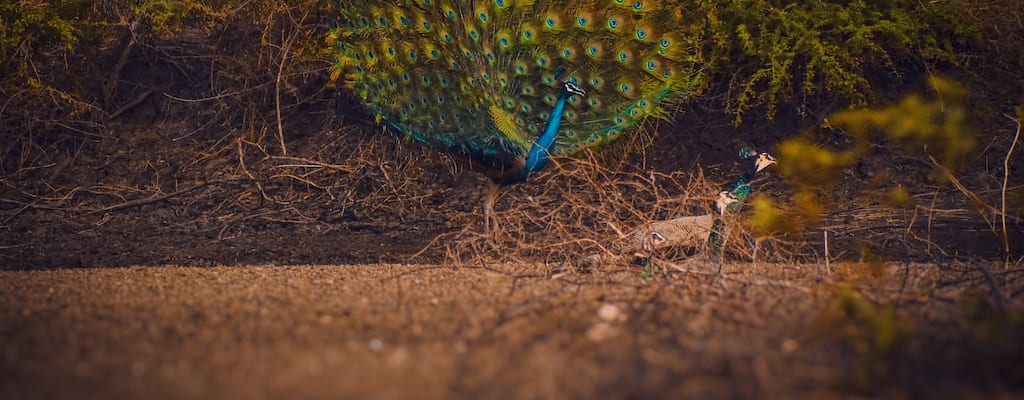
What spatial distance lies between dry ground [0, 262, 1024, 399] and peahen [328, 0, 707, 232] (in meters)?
1.60

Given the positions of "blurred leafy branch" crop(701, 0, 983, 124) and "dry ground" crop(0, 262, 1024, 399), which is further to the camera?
"blurred leafy branch" crop(701, 0, 983, 124)

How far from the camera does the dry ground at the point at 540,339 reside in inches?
94.7

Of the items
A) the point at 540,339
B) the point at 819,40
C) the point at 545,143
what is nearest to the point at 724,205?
the point at 545,143

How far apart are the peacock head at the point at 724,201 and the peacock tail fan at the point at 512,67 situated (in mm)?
1231

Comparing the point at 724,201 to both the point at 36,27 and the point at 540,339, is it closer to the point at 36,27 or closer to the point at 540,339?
the point at 540,339

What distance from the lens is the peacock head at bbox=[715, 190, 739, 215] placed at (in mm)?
4603

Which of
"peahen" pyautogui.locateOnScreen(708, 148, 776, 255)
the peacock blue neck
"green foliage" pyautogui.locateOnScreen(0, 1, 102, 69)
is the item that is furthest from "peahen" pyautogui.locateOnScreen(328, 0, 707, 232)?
"green foliage" pyautogui.locateOnScreen(0, 1, 102, 69)

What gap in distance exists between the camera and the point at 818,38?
691cm

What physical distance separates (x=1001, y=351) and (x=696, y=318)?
1081 mm

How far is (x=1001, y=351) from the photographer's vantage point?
2.46 meters

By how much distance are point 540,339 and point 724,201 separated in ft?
7.07

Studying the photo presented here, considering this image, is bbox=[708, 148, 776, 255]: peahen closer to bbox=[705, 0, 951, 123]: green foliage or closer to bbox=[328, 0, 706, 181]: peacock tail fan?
bbox=[328, 0, 706, 181]: peacock tail fan

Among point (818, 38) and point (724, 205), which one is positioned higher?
point (818, 38)

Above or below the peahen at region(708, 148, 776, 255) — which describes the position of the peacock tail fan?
above
